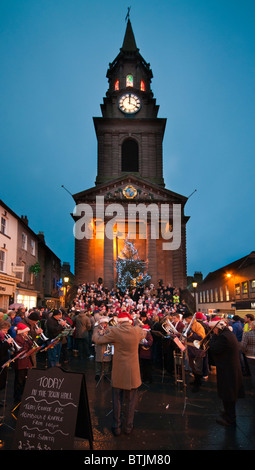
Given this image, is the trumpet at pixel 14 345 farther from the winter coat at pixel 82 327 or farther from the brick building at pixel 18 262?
the brick building at pixel 18 262

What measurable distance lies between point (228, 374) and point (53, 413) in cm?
370

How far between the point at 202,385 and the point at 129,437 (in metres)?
4.64

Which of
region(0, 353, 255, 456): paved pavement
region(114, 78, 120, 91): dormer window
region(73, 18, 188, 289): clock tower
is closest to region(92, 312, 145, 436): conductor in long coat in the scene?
region(0, 353, 255, 456): paved pavement

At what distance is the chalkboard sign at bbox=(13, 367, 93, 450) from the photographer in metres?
4.15

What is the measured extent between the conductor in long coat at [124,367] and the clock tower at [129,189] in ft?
94.8

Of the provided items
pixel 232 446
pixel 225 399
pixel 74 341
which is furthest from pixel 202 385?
pixel 74 341

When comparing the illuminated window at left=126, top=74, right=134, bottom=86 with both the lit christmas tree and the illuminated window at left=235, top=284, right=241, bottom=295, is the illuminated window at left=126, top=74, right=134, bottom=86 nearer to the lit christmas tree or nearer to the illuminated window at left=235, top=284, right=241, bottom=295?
the lit christmas tree

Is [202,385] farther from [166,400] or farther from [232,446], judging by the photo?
[232,446]

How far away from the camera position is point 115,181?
3916cm

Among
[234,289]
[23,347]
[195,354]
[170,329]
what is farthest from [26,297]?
[195,354]

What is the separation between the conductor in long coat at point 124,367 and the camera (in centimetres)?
545

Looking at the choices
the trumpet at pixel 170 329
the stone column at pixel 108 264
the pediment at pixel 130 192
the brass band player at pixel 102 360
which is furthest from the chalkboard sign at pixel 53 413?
the pediment at pixel 130 192

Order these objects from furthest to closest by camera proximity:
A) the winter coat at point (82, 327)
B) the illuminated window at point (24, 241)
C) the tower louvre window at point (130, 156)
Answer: the tower louvre window at point (130, 156) → the illuminated window at point (24, 241) → the winter coat at point (82, 327)

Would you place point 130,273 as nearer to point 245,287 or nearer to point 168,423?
point 245,287
